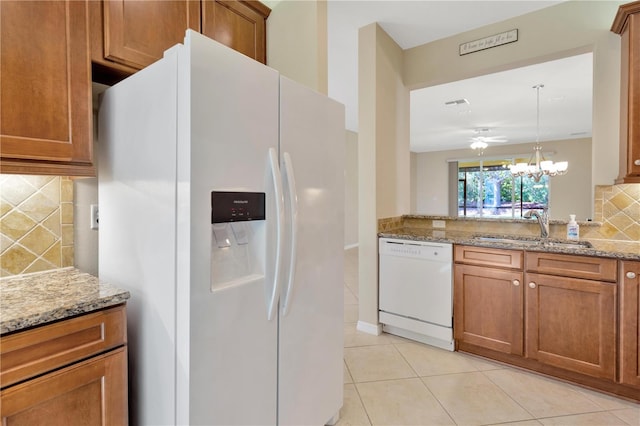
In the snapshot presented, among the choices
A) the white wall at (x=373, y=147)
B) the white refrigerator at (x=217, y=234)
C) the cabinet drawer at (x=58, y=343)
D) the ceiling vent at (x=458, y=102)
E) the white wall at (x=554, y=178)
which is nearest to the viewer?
the cabinet drawer at (x=58, y=343)

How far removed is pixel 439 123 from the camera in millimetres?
6395

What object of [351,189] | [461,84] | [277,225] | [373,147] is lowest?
[277,225]

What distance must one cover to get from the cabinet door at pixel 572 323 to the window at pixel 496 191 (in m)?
6.75

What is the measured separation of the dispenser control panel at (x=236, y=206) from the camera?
3.59 feet

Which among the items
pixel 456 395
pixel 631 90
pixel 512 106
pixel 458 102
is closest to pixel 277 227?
pixel 456 395

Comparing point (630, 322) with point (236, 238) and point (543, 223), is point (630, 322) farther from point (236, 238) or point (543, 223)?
point (236, 238)

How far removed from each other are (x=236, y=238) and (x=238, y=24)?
4.37ft

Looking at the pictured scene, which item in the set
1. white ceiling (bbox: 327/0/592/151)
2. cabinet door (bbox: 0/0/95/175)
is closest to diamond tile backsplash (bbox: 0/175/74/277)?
cabinet door (bbox: 0/0/95/175)

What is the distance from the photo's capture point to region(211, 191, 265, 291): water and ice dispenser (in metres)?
1.12

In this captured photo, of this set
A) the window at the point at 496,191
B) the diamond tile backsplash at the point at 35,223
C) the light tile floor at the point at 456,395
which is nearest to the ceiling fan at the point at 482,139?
the window at the point at 496,191

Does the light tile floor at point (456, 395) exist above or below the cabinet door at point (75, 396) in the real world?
below

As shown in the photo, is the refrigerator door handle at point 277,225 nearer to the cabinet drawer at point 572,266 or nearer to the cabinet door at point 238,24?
the cabinet door at point 238,24

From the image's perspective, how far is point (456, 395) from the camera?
2.00m

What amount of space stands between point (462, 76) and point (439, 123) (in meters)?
3.67
